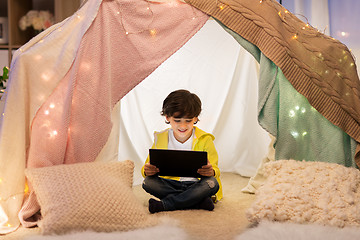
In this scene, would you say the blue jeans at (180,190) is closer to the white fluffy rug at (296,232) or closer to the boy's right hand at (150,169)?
the boy's right hand at (150,169)

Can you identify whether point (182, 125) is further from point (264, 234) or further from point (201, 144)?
point (264, 234)

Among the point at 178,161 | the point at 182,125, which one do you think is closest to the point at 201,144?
the point at 182,125

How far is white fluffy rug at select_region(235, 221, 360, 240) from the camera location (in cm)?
138

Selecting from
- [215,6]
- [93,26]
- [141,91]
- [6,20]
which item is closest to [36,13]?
[6,20]

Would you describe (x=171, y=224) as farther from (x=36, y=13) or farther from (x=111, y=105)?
(x=36, y=13)

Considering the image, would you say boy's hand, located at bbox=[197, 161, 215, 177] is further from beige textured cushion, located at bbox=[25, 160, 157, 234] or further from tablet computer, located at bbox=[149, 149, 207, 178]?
beige textured cushion, located at bbox=[25, 160, 157, 234]

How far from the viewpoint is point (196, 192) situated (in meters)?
1.80

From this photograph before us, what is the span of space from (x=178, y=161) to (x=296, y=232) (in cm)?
55

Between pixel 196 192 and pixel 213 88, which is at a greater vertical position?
pixel 213 88

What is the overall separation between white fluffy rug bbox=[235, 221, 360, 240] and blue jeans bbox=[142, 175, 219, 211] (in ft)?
1.20

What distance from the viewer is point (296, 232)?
1.41 meters

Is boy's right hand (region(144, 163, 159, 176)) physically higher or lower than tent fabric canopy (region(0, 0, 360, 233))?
lower

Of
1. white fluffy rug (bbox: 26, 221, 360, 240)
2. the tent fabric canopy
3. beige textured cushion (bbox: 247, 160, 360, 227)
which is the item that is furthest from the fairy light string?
beige textured cushion (bbox: 247, 160, 360, 227)

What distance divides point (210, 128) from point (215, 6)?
927 millimetres
